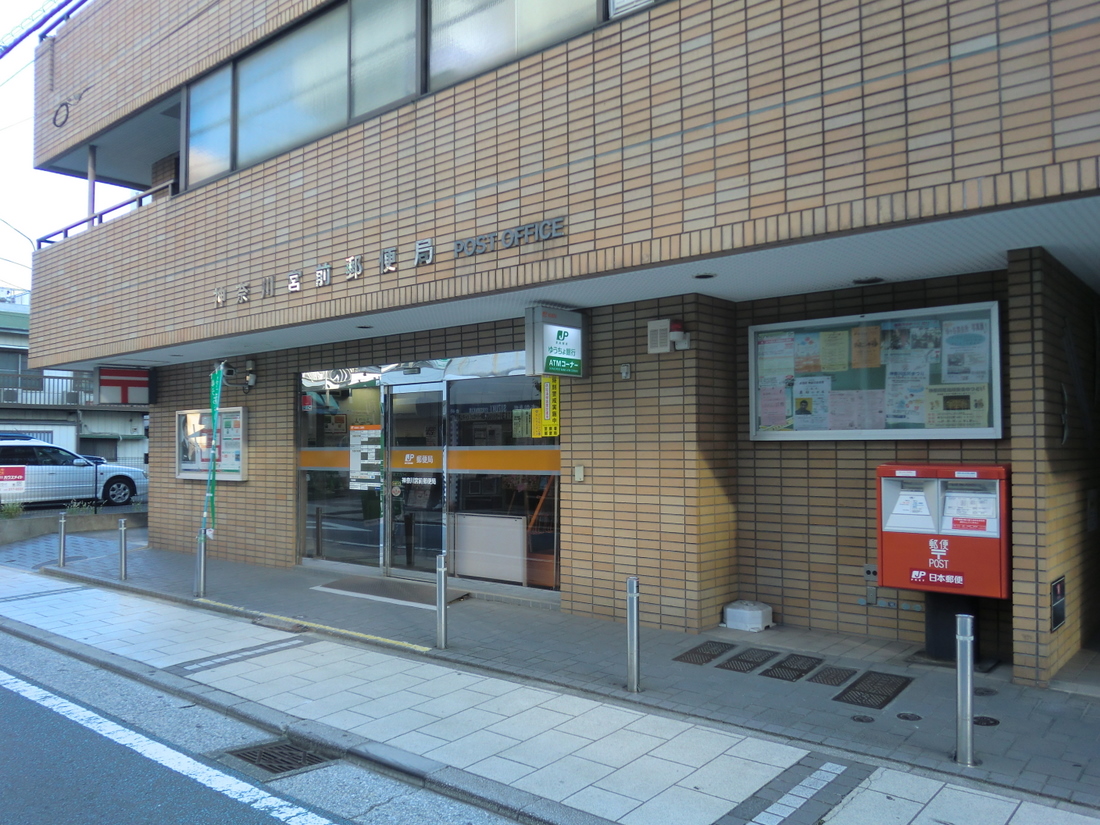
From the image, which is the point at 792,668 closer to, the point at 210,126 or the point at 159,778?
the point at 159,778

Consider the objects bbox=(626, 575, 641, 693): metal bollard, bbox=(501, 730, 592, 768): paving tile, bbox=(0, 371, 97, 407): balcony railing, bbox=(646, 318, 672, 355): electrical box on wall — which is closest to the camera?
bbox=(501, 730, 592, 768): paving tile

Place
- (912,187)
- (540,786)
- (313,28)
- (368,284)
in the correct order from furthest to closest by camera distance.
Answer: (313,28) → (368,284) → (912,187) → (540,786)

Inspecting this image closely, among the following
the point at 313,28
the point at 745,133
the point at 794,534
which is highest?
the point at 313,28

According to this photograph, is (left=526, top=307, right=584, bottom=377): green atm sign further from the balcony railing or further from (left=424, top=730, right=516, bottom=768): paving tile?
the balcony railing

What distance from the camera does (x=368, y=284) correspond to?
9.56 meters

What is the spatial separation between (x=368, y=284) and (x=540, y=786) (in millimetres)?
6358

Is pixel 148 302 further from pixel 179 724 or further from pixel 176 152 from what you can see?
pixel 179 724

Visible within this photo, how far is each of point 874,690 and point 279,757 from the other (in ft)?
14.7

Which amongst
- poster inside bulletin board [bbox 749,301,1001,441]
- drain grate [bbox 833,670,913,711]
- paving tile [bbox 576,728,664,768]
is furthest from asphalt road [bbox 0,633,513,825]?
poster inside bulletin board [bbox 749,301,1001,441]

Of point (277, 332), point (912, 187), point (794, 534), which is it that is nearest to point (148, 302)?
point (277, 332)

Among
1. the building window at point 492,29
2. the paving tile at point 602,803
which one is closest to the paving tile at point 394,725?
the paving tile at point 602,803

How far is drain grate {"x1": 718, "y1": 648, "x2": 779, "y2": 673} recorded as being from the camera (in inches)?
278

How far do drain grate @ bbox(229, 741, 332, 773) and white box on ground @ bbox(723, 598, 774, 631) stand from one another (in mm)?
4311

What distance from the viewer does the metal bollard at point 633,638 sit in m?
6.35
